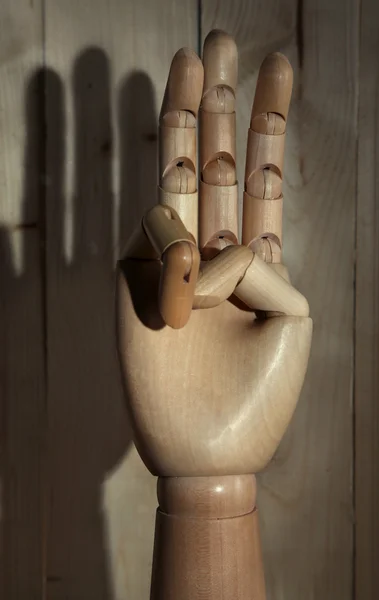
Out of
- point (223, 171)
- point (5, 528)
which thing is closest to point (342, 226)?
point (223, 171)

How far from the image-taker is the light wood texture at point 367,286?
826 mm

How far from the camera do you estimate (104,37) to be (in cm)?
80

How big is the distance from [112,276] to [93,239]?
0.04 meters

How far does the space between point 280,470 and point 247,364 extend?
25 centimetres

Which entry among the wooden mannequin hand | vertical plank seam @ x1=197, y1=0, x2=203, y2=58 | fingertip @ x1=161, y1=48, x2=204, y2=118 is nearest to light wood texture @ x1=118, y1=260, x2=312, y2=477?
the wooden mannequin hand

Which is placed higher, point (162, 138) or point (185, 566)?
point (162, 138)

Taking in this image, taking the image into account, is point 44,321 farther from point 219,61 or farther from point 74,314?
point 219,61

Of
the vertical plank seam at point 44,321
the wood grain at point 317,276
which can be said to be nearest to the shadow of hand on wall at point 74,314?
the vertical plank seam at point 44,321

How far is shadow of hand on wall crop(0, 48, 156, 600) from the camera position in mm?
799

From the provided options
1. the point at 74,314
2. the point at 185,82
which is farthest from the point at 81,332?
the point at 185,82

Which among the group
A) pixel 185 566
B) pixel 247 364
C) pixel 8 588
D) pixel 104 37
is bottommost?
pixel 8 588

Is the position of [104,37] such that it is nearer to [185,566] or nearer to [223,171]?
[223,171]

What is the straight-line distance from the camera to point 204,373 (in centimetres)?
61

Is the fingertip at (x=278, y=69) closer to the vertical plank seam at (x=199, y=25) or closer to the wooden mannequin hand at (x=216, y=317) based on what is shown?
the wooden mannequin hand at (x=216, y=317)
